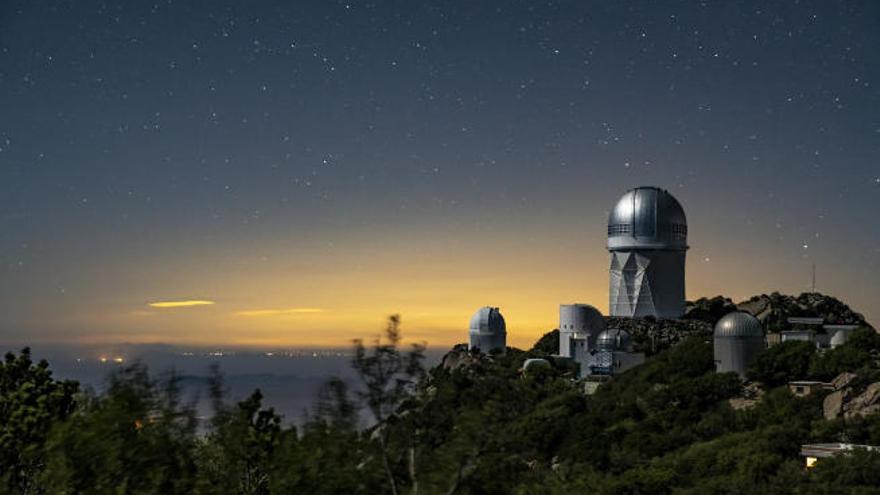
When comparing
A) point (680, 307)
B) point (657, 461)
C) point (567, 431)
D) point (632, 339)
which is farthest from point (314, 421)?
point (680, 307)

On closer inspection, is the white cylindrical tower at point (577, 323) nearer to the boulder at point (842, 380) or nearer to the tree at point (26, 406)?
the boulder at point (842, 380)

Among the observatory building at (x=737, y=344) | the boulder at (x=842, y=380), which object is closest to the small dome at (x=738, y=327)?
the observatory building at (x=737, y=344)

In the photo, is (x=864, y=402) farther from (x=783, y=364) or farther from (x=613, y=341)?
(x=613, y=341)

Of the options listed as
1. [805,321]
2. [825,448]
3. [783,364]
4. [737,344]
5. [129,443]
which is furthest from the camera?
[805,321]

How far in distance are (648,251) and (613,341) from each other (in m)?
16.3

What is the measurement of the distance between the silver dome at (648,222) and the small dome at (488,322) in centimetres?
1555

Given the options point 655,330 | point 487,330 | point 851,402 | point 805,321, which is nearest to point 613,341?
point 655,330

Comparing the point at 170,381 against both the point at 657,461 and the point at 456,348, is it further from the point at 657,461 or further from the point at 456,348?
the point at 456,348

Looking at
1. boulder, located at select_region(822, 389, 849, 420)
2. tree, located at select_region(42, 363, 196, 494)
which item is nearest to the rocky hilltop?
boulder, located at select_region(822, 389, 849, 420)

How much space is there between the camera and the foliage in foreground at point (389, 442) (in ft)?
50.0

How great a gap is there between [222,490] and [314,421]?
7.19 ft

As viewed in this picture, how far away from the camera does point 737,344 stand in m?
56.2

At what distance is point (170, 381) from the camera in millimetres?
19828

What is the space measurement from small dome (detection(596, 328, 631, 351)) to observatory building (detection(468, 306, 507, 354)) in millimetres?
22542
